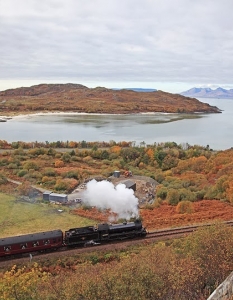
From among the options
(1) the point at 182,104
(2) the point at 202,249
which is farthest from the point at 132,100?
(2) the point at 202,249

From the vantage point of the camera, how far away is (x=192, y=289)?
1505 cm

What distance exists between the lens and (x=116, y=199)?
2881 cm

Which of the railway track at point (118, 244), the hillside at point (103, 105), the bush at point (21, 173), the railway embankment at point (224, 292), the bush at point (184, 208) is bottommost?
the railway track at point (118, 244)

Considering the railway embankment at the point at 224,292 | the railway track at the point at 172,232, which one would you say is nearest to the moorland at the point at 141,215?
the railway track at the point at 172,232

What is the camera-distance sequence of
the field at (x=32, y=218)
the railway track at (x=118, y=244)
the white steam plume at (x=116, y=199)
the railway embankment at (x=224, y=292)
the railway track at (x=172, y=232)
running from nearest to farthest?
the railway embankment at (x=224, y=292), the railway track at (x=118, y=244), the railway track at (x=172, y=232), the field at (x=32, y=218), the white steam plume at (x=116, y=199)

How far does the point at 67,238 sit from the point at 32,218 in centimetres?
734

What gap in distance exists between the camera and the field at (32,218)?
88.0 feet

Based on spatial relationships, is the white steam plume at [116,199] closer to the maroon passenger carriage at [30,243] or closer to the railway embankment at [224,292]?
the maroon passenger carriage at [30,243]

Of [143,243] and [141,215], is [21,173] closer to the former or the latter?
[141,215]

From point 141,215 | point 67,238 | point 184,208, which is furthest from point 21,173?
point 67,238

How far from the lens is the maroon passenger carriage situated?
2116 cm

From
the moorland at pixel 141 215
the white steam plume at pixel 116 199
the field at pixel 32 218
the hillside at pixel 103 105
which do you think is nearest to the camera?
the moorland at pixel 141 215

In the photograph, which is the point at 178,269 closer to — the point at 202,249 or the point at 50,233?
the point at 202,249

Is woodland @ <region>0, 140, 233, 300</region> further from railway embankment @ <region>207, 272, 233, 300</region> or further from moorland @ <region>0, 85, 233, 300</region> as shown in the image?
railway embankment @ <region>207, 272, 233, 300</region>
